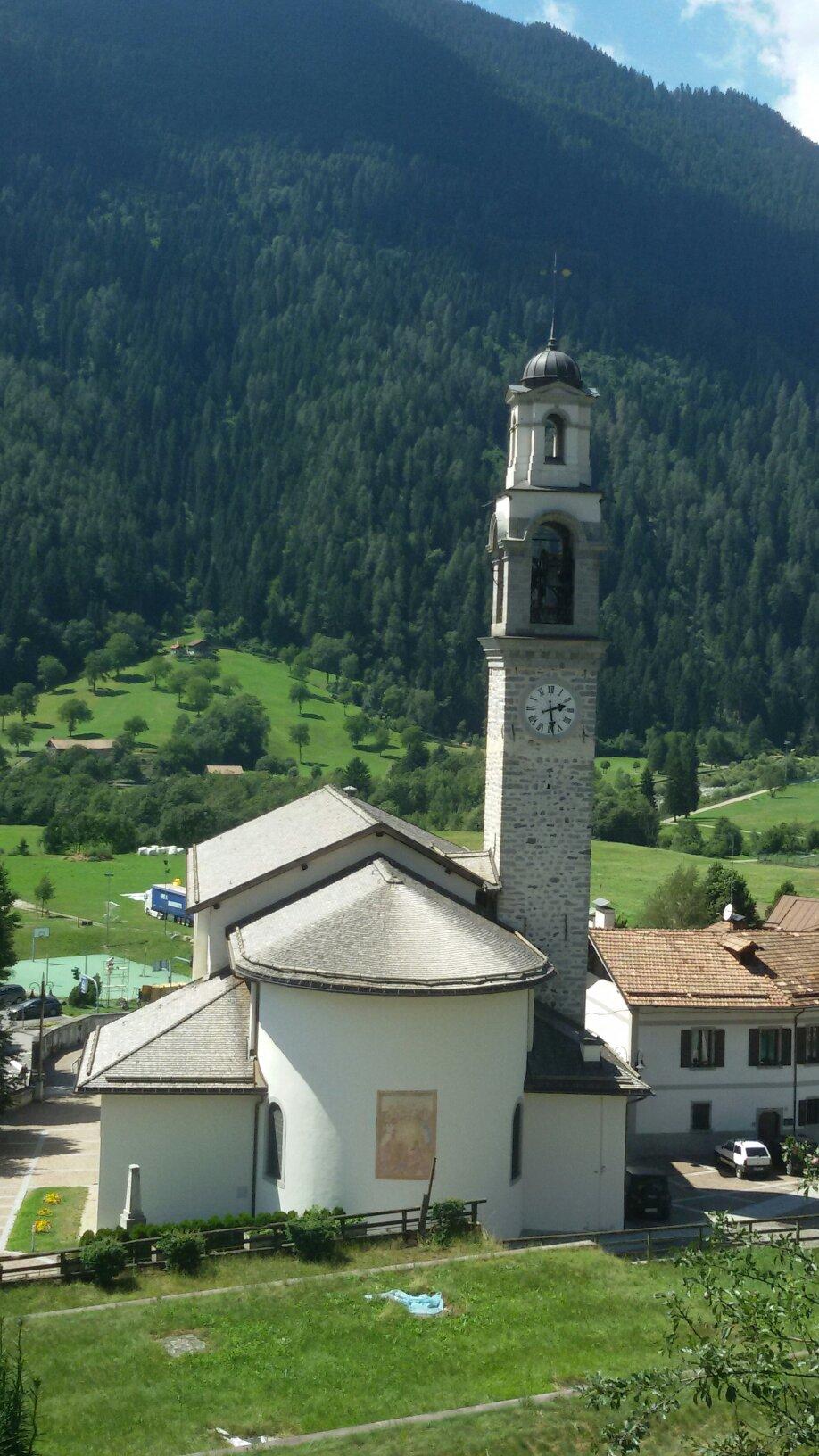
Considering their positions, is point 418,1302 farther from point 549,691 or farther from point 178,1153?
point 549,691

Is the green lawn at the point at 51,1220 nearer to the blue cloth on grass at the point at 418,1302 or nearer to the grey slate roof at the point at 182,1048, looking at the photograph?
the grey slate roof at the point at 182,1048

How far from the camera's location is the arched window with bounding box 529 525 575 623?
118 feet

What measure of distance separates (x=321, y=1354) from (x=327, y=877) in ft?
46.0

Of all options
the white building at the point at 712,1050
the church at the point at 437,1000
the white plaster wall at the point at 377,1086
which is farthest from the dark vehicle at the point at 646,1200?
the white building at the point at 712,1050

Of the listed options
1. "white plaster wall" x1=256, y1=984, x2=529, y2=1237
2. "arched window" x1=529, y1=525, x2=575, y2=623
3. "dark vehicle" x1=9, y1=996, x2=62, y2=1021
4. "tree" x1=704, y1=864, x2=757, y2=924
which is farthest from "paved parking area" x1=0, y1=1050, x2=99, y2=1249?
"tree" x1=704, y1=864, x2=757, y2=924

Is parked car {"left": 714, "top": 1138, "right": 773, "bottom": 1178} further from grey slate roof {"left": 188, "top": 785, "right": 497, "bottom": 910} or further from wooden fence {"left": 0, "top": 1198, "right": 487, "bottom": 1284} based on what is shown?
wooden fence {"left": 0, "top": 1198, "right": 487, "bottom": 1284}

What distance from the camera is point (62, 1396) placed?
20.6 meters

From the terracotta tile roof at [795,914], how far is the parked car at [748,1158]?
2343 centimetres

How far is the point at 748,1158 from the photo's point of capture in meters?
38.5

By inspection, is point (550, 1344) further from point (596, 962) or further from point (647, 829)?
point (647, 829)

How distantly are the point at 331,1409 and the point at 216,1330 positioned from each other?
343 centimetres

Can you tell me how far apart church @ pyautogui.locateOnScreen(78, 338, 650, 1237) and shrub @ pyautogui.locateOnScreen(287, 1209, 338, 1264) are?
6.23 feet

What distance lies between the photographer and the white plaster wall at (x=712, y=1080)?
42.4 meters

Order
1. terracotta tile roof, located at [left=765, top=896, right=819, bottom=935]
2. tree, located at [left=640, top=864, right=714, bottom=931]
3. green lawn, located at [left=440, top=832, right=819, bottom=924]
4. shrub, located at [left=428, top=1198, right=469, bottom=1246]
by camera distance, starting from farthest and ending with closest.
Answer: green lawn, located at [left=440, top=832, right=819, bottom=924], tree, located at [left=640, top=864, right=714, bottom=931], terracotta tile roof, located at [left=765, top=896, right=819, bottom=935], shrub, located at [left=428, top=1198, right=469, bottom=1246]
